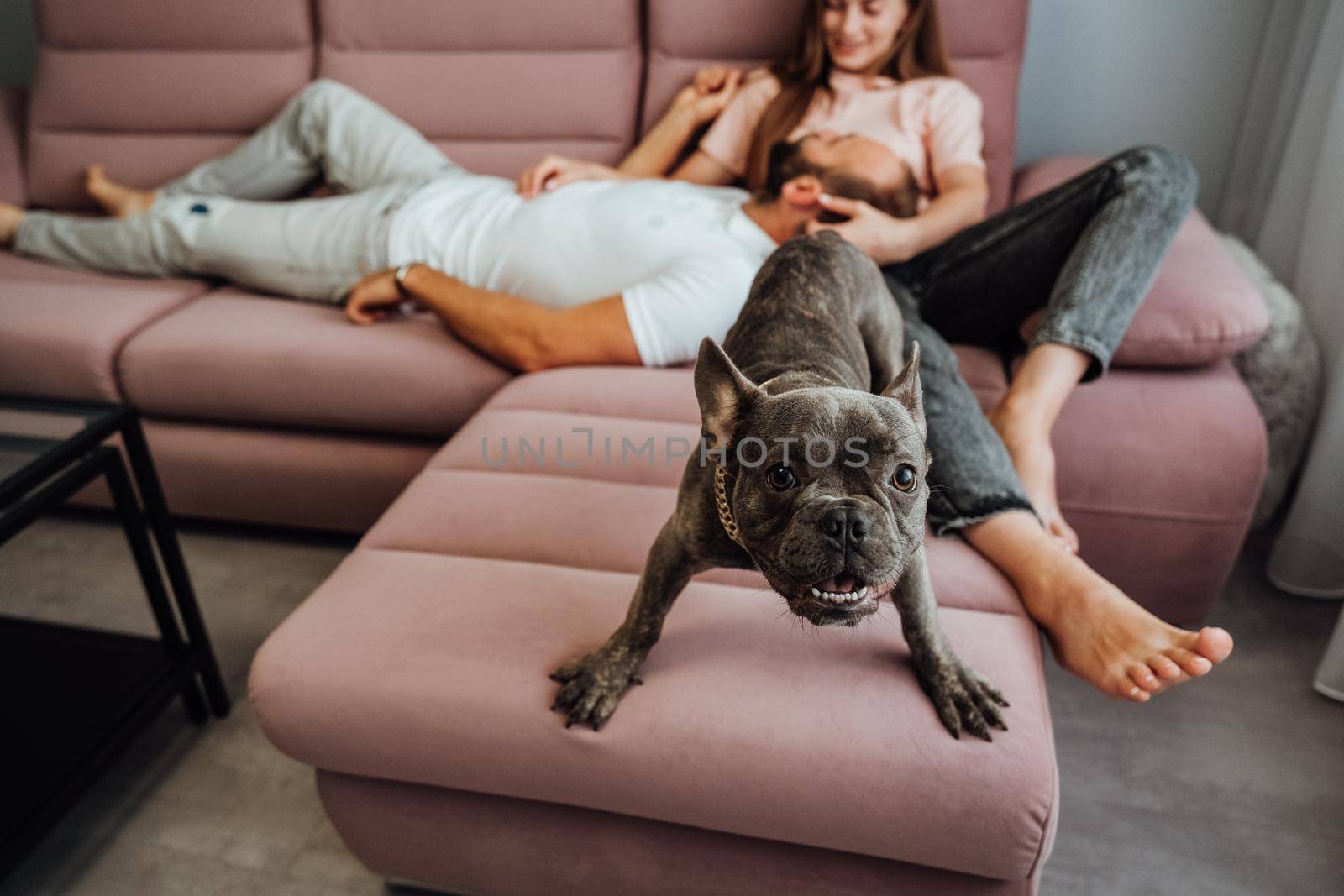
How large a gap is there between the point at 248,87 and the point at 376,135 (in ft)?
1.71

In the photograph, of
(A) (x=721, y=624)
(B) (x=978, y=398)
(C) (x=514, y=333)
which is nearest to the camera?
(A) (x=721, y=624)

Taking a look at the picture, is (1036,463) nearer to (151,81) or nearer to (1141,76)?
(1141,76)

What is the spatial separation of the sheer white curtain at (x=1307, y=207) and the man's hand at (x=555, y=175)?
155 cm

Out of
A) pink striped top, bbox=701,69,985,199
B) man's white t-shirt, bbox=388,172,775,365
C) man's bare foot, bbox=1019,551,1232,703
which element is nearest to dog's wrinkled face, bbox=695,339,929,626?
man's bare foot, bbox=1019,551,1232,703

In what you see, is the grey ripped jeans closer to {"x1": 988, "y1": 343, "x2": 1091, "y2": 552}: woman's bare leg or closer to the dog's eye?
{"x1": 988, "y1": 343, "x2": 1091, "y2": 552}: woman's bare leg

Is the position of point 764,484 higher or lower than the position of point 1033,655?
higher

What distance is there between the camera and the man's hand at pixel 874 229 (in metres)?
1.57

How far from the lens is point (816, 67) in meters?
1.89

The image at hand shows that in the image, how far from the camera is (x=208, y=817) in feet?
4.47

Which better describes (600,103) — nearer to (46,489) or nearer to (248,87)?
(248,87)

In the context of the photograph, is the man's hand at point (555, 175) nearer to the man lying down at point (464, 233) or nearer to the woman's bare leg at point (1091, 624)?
the man lying down at point (464, 233)

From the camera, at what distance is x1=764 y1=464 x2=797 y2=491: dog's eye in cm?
73

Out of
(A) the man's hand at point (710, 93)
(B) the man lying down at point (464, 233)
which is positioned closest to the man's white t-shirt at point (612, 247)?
(B) the man lying down at point (464, 233)

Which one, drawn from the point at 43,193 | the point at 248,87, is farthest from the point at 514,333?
the point at 43,193
